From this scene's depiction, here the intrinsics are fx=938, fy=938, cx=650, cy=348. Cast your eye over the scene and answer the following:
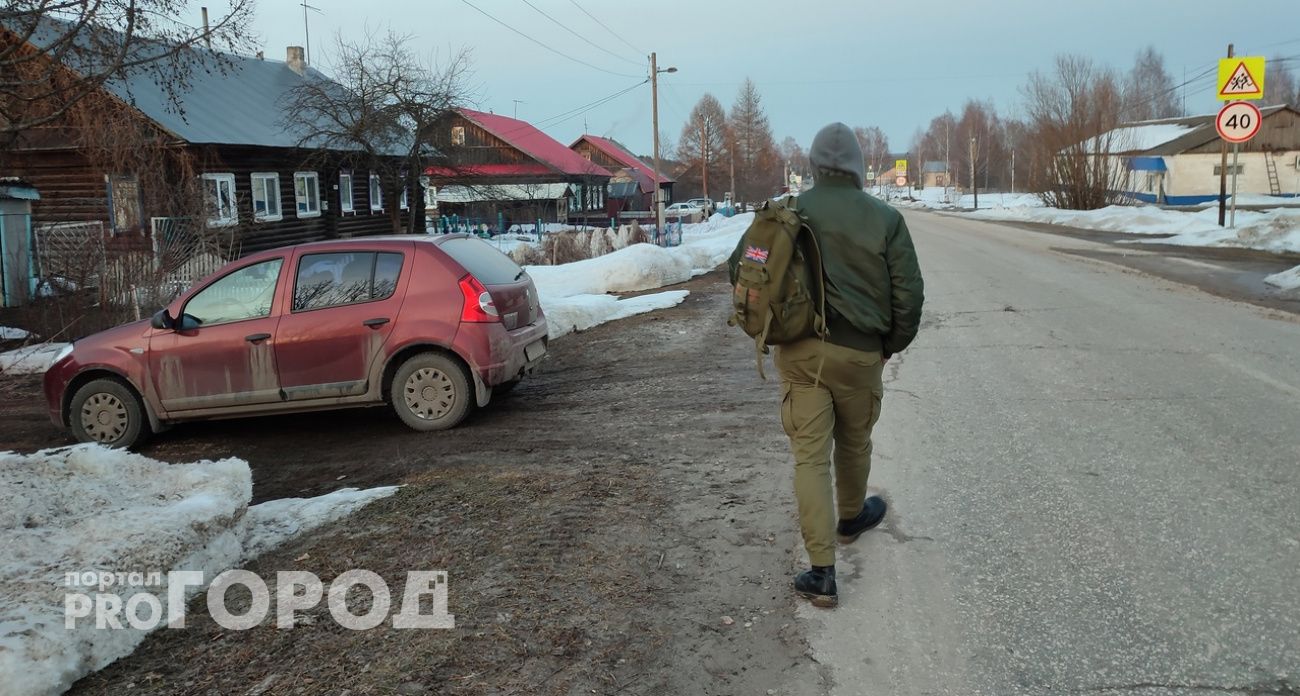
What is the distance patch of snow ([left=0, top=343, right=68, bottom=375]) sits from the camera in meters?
10.9

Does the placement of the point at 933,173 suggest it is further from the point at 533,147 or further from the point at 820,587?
the point at 820,587

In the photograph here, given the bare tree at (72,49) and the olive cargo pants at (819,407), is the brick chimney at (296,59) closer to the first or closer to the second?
the bare tree at (72,49)

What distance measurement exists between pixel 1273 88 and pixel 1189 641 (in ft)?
453

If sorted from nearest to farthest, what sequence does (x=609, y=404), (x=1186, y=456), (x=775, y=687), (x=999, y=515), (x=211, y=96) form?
(x=775, y=687)
(x=999, y=515)
(x=1186, y=456)
(x=609, y=404)
(x=211, y=96)

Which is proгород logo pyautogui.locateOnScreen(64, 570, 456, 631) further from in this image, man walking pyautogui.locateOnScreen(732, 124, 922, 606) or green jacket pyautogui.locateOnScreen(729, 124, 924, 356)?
green jacket pyautogui.locateOnScreen(729, 124, 924, 356)

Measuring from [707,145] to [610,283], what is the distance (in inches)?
2488

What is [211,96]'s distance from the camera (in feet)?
90.4

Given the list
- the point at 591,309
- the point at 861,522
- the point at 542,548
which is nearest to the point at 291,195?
the point at 591,309

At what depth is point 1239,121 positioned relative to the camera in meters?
22.2

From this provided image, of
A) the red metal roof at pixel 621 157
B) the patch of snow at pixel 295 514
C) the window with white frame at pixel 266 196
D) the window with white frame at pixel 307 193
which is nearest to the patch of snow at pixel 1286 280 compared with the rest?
the patch of snow at pixel 295 514

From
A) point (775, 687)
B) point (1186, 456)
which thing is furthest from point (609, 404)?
point (775, 687)

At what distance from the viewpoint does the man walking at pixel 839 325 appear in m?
3.79

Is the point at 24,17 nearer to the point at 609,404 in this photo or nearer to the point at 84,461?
the point at 84,461

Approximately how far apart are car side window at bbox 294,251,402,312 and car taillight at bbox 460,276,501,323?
1.88 feet
